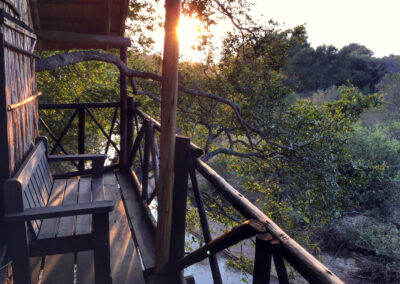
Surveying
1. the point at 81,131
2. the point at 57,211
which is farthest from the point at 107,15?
the point at 57,211

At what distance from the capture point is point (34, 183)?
2.27 m

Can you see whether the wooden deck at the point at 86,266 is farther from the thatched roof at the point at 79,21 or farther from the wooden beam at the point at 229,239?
the thatched roof at the point at 79,21

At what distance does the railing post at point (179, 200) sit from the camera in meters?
2.08

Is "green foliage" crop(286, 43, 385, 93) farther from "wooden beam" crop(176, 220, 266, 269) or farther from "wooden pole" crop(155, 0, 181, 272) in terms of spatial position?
"wooden beam" crop(176, 220, 266, 269)

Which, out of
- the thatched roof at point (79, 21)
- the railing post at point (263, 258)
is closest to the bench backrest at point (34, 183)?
the railing post at point (263, 258)

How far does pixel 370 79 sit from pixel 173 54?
1113 inches

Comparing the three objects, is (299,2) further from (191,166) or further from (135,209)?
(191,166)

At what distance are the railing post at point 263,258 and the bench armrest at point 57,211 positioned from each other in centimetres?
102

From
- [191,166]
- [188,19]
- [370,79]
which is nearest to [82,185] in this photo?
[191,166]

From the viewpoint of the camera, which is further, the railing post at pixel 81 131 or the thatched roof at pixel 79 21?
the railing post at pixel 81 131

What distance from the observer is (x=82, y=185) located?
3113 mm

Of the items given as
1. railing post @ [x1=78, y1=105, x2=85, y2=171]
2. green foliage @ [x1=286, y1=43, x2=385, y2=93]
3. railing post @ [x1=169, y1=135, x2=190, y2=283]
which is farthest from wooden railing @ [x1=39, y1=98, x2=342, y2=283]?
green foliage @ [x1=286, y1=43, x2=385, y2=93]

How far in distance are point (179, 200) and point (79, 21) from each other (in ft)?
11.8

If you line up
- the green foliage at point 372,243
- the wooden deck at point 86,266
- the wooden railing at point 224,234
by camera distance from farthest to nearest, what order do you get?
the green foliage at point 372,243 < the wooden deck at point 86,266 < the wooden railing at point 224,234
